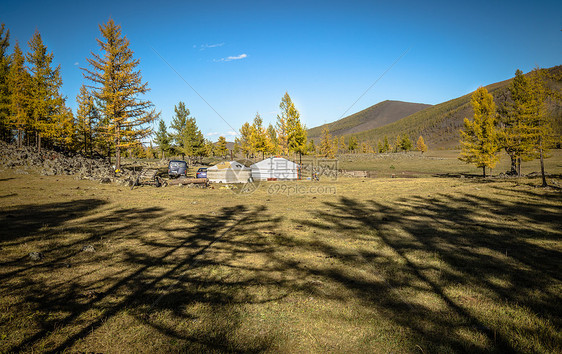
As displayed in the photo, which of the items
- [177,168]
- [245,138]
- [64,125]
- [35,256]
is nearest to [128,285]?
[35,256]

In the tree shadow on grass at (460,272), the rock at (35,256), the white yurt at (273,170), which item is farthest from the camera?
the white yurt at (273,170)

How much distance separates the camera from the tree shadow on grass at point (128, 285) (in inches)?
131

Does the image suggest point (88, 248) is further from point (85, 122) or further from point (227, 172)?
point (85, 122)

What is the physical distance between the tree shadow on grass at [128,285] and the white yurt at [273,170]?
20.4 metres

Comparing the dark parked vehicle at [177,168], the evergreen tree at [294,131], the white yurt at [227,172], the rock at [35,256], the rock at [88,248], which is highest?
the evergreen tree at [294,131]

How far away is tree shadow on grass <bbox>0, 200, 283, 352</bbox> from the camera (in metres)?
3.32

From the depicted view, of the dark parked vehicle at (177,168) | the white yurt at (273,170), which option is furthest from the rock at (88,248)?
the dark parked vehicle at (177,168)

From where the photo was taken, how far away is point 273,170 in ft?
95.8

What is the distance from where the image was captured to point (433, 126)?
18838cm

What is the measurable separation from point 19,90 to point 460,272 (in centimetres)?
4613

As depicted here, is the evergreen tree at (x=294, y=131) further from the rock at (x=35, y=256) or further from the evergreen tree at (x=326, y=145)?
the evergreen tree at (x=326, y=145)

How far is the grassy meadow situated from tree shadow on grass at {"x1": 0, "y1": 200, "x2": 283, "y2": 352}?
3cm

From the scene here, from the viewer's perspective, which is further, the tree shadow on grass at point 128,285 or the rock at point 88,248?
the rock at point 88,248

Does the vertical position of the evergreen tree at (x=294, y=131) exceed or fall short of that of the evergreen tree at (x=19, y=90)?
it falls short
